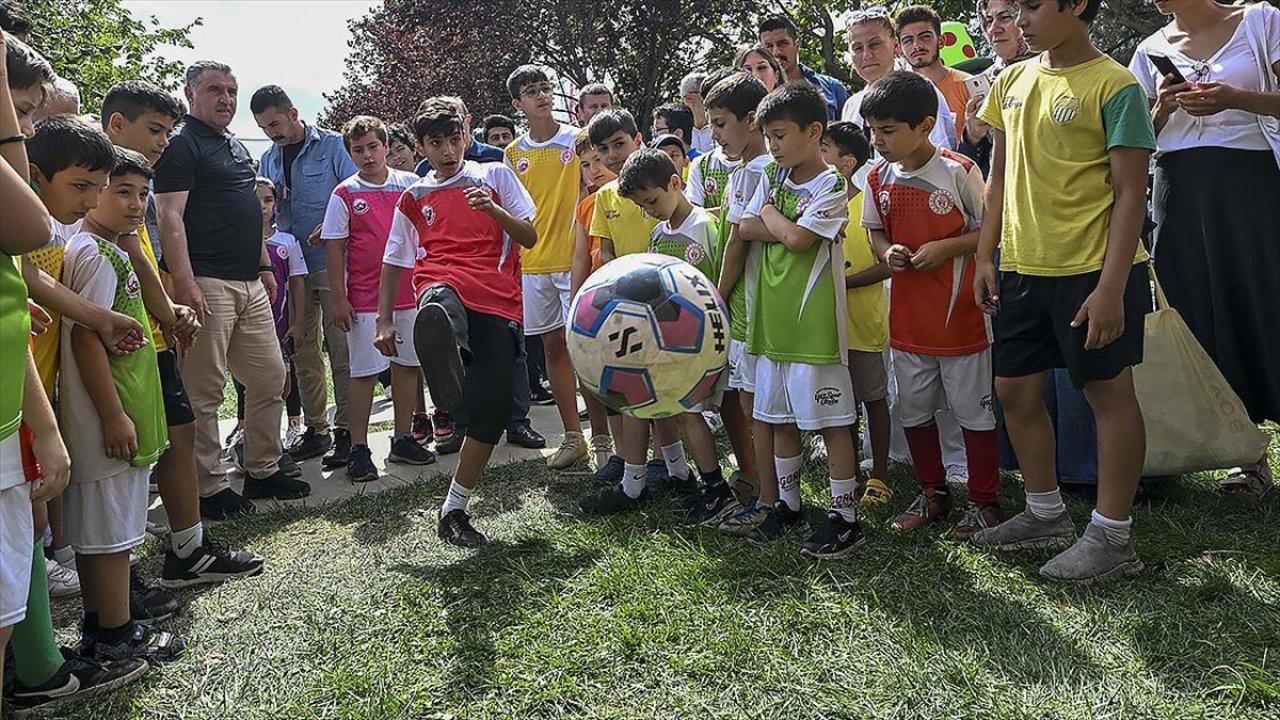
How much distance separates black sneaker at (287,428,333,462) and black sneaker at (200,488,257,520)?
1308 millimetres

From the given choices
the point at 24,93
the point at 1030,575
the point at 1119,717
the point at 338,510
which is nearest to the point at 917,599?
the point at 1030,575

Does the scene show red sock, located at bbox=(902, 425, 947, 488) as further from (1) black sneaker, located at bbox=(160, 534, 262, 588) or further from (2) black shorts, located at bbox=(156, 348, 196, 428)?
(2) black shorts, located at bbox=(156, 348, 196, 428)

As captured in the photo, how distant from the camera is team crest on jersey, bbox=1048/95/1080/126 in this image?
3211 mm

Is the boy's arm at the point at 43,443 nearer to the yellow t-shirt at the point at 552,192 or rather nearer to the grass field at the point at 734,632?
the grass field at the point at 734,632

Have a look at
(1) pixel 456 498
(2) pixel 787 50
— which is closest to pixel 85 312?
(1) pixel 456 498

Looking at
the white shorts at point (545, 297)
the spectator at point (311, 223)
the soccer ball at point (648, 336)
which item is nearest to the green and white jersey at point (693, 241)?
the soccer ball at point (648, 336)

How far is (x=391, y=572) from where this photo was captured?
3.95 metres

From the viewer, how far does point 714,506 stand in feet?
14.2

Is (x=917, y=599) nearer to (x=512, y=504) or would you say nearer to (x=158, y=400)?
(x=512, y=504)

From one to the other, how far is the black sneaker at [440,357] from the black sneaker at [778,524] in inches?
54.1

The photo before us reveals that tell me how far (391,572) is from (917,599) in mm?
2086

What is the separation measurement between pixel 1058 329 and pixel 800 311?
3.16 ft

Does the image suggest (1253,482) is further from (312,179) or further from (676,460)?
(312,179)

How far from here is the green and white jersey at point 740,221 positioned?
4.08 meters
